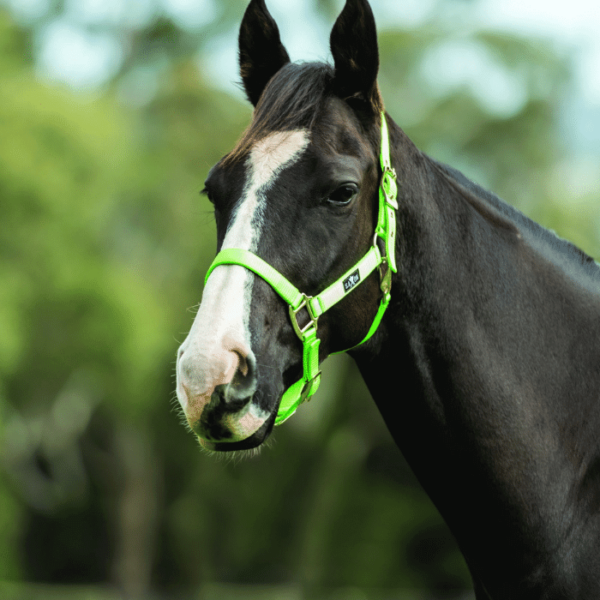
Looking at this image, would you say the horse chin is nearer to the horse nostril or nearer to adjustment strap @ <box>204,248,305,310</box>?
the horse nostril

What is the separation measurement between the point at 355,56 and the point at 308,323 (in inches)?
45.4

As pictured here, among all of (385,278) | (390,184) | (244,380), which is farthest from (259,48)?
(244,380)

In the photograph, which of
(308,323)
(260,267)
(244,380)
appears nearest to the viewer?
(244,380)

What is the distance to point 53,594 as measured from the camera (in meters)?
22.2

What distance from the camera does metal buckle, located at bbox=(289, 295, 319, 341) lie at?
8.55ft

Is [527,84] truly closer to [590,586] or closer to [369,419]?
[369,419]

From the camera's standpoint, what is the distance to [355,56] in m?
2.92

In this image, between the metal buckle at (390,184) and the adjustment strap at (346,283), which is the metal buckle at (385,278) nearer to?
the adjustment strap at (346,283)

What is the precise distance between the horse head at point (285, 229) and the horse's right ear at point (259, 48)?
1.09 ft

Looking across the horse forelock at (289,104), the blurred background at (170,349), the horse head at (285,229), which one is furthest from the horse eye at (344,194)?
the blurred background at (170,349)

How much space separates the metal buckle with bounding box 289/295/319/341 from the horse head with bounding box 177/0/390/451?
0.02 meters

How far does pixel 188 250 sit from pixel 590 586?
1903 cm

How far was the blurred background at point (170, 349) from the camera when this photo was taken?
1706 centimetres

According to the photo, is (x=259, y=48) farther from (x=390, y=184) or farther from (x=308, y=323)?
(x=308, y=323)
